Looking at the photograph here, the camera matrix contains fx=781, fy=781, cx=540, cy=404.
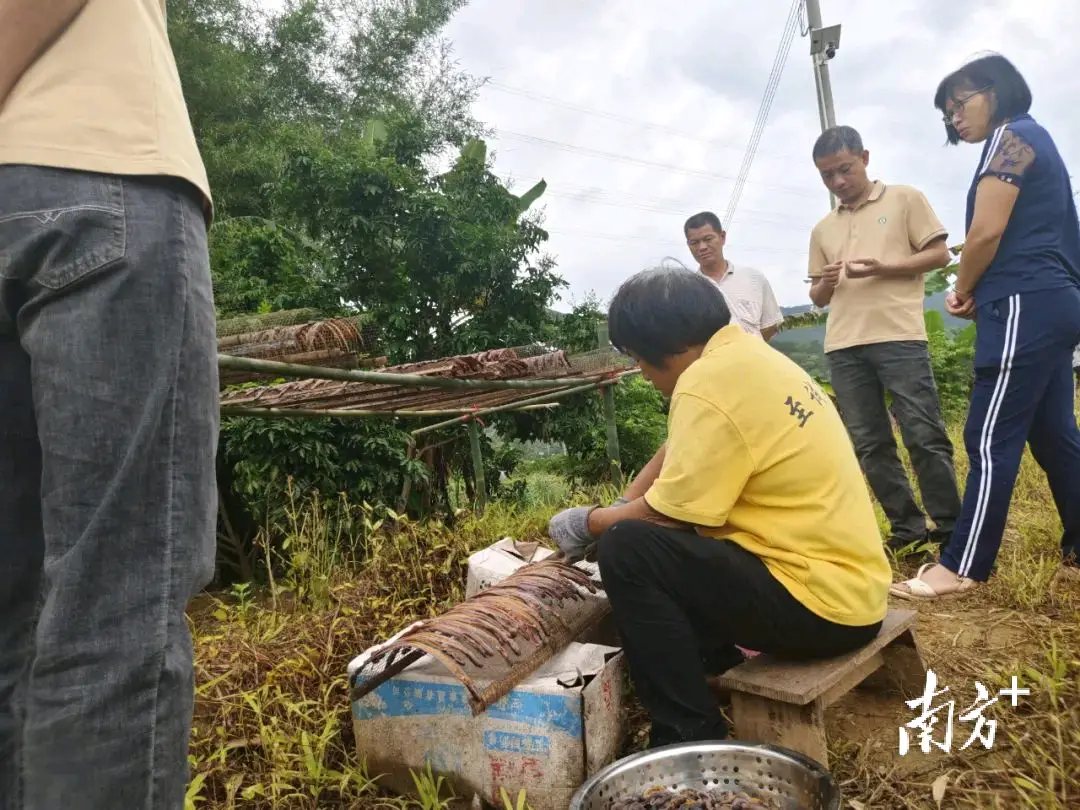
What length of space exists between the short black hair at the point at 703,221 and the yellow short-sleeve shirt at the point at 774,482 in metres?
2.66

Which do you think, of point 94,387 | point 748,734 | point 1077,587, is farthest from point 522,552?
point 94,387

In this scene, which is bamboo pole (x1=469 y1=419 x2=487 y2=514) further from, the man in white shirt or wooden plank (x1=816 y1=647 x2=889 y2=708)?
wooden plank (x1=816 y1=647 x2=889 y2=708)

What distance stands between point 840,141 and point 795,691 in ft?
9.16

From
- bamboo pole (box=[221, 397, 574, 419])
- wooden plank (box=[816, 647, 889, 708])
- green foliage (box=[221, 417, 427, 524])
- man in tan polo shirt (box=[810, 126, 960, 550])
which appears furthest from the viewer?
green foliage (box=[221, 417, 427, 524])

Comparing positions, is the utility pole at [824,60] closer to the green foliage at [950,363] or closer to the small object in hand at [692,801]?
the green foliage at [950,363]

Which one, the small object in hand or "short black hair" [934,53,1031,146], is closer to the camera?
the small object in hand

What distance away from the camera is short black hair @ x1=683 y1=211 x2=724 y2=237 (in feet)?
15.3

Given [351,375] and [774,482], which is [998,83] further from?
[351,375]

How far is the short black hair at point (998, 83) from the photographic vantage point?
9.96ft

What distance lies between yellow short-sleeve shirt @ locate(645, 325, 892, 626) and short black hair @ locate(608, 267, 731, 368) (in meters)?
0.13

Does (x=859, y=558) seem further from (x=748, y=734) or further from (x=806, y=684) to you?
(x=748, y=734)

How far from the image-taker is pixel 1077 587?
2.99 m

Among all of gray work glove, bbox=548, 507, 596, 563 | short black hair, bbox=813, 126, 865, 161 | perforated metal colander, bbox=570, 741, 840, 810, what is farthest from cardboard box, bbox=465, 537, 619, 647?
short black hair, bbox=813, 126, 865, 161

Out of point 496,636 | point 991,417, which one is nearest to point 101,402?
point 496,636
